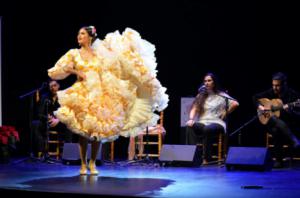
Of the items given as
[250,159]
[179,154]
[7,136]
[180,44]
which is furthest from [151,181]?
[180,44]

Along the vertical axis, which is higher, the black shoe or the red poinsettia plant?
the red poinsettia plant

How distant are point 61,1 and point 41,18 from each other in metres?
0.45

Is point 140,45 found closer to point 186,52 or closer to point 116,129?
point 116,129

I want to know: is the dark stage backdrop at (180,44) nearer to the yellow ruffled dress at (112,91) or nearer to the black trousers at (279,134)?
the black trousers at (279,134)

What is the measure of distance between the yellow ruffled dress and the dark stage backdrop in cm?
295

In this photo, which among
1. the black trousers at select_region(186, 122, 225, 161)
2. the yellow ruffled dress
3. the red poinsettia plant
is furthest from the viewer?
the red poinsettia plant

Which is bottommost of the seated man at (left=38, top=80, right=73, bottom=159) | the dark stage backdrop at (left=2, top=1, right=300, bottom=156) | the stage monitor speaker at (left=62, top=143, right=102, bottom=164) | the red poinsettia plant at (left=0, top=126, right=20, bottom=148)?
the stage monitor speaker at (left=62, top=143, right=102, bottom=164)

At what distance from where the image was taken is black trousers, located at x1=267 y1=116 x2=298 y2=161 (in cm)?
714

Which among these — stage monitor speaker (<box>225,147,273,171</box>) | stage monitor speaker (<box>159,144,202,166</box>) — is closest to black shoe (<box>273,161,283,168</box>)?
stage monitor speaker (<box>225,147,273,171</box>)

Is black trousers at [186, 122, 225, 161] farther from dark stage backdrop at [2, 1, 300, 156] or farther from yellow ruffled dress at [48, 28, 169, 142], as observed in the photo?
yellow ruffled dress at [48, 28, 169, 142]

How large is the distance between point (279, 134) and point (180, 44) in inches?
100

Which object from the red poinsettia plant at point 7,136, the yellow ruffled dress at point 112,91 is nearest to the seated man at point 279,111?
the yellow ruffled dress at point 112,91

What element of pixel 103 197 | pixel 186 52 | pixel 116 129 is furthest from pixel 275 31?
pixel 103 197

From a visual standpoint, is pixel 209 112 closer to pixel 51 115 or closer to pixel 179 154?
pixel 179 154
